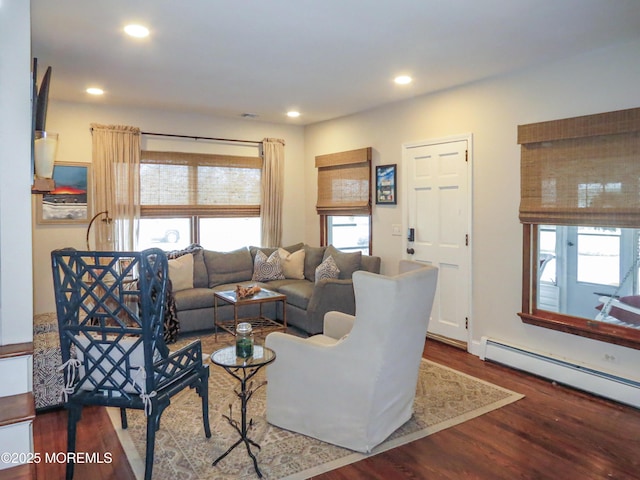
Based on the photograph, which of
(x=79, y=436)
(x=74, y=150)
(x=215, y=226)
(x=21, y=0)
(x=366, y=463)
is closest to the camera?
(x=21, y=0)

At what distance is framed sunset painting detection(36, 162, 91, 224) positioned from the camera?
508 centimetres

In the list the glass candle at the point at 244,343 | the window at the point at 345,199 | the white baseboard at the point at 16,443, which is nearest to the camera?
the white baseboard at the point at 16,443

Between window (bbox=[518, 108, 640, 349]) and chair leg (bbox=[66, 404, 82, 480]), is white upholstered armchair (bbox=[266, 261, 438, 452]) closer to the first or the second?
chair leg (bbox=[66, 404, 82, 480])

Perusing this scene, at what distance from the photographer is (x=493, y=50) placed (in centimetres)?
346

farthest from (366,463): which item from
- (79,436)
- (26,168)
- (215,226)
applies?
(215,226)

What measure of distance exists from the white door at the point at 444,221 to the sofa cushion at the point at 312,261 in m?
1.20

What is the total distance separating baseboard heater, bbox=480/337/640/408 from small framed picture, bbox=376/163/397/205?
73.8 inches

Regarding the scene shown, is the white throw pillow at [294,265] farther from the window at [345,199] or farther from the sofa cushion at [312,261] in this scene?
the window at [345,199]

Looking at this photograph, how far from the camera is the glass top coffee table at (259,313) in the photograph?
176 inches

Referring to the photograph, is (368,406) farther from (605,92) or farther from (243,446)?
(605,92)

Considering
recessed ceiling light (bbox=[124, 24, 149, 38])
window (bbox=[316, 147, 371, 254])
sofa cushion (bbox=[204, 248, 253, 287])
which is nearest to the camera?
recessed ceiling light (bbox=[124, 24, 149, 38])

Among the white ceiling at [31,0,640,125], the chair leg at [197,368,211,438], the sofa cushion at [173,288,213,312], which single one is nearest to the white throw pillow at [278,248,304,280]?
the sofa cushion at [173,288,213,312]

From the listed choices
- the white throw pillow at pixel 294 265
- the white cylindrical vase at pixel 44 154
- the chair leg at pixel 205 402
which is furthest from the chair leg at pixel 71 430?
the white throw pillow at pixel 294 265

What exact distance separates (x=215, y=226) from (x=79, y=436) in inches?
145
